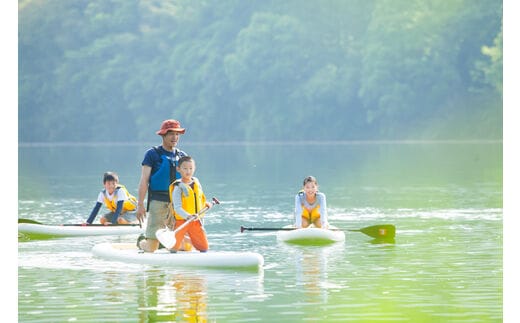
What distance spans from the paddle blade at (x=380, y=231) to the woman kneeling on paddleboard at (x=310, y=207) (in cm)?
69

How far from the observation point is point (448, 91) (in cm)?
7600

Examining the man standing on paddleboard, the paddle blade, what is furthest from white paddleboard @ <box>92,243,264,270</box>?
the paddle blade

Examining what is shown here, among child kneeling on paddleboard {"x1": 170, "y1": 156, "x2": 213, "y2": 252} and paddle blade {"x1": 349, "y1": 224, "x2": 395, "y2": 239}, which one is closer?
child kneeling on paddleboard {"x1": 170, "y1": 156, "x2": 213, "y2": 252}

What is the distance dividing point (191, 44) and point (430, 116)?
1947 cm

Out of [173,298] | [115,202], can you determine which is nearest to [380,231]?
[115,202]

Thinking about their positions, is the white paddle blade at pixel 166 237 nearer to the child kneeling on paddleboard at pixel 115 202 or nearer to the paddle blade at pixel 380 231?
the paddle blade at pixel 380 231

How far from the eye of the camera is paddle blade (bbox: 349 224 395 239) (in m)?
19.4

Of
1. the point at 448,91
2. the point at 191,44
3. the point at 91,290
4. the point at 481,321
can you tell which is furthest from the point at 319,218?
the point at 191,44

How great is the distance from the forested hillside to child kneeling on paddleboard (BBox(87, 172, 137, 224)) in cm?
5137

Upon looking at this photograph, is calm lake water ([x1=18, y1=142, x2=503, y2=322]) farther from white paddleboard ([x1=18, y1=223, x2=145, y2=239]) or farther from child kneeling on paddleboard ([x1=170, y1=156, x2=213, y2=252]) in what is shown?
child kneeling on paddleboard ([x1=170, y1=156, x2=213, y2=252])

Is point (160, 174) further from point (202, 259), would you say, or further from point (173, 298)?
point (173, 298)
